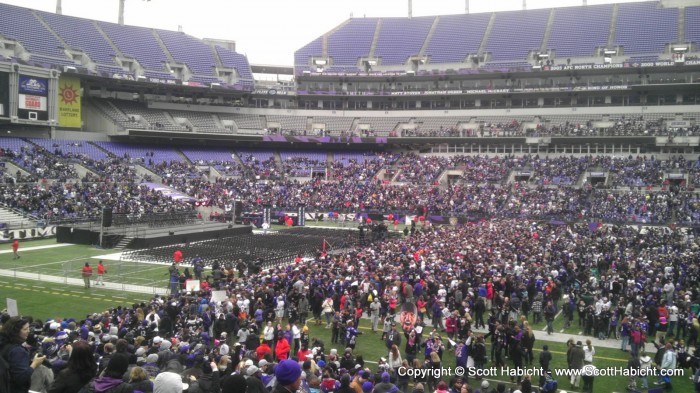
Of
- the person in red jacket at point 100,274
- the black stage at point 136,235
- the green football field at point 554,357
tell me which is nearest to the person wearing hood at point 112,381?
the green football field at point 554,357

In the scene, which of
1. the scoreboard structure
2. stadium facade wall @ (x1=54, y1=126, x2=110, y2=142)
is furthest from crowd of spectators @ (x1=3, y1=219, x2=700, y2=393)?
stadium facade wall @ (x1=54, y1=126, x2=110, y2=142)

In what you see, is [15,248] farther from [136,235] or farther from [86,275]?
[86,275]

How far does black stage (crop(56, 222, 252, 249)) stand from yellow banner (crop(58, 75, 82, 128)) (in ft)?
74.6

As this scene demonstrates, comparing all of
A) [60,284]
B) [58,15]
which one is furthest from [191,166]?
[60,284]

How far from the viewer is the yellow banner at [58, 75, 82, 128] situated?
2200 inches

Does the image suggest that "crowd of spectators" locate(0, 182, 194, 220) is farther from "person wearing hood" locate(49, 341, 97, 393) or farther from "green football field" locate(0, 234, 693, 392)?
"person wearing hood" locate(49, 341, 97, 393)

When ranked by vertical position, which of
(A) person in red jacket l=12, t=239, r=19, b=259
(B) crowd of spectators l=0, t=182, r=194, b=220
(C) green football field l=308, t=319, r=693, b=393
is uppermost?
(B) crowd of spectators l=0, t=182, r=194, b=220

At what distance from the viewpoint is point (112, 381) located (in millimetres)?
6031

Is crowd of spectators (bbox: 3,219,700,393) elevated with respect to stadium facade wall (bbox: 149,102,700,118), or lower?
lower

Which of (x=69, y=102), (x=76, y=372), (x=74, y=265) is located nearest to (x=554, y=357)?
(x=76, y=372)

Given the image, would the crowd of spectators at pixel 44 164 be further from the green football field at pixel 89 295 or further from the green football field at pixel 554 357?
the green football field at pixel 554 357

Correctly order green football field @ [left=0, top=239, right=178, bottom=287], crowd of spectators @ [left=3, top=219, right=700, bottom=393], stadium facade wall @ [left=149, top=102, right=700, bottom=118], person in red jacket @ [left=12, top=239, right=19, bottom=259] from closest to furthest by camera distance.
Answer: crowd of spectators @ [left=3, top=219, right=700, bottom=393]
green football field @ [left=0, top=239, right=178, bottom=287]
person in red jacket @ [left=12, top=239, right=19, bottom=259]
stadium facade wall @ [left=149, top=102, right=700, bottom=118]

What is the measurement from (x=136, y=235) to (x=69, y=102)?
1139 inches

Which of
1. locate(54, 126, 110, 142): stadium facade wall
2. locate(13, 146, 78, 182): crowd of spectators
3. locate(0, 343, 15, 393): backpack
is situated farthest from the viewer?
locate(54, 126, 110, 142): stadium facade wall
